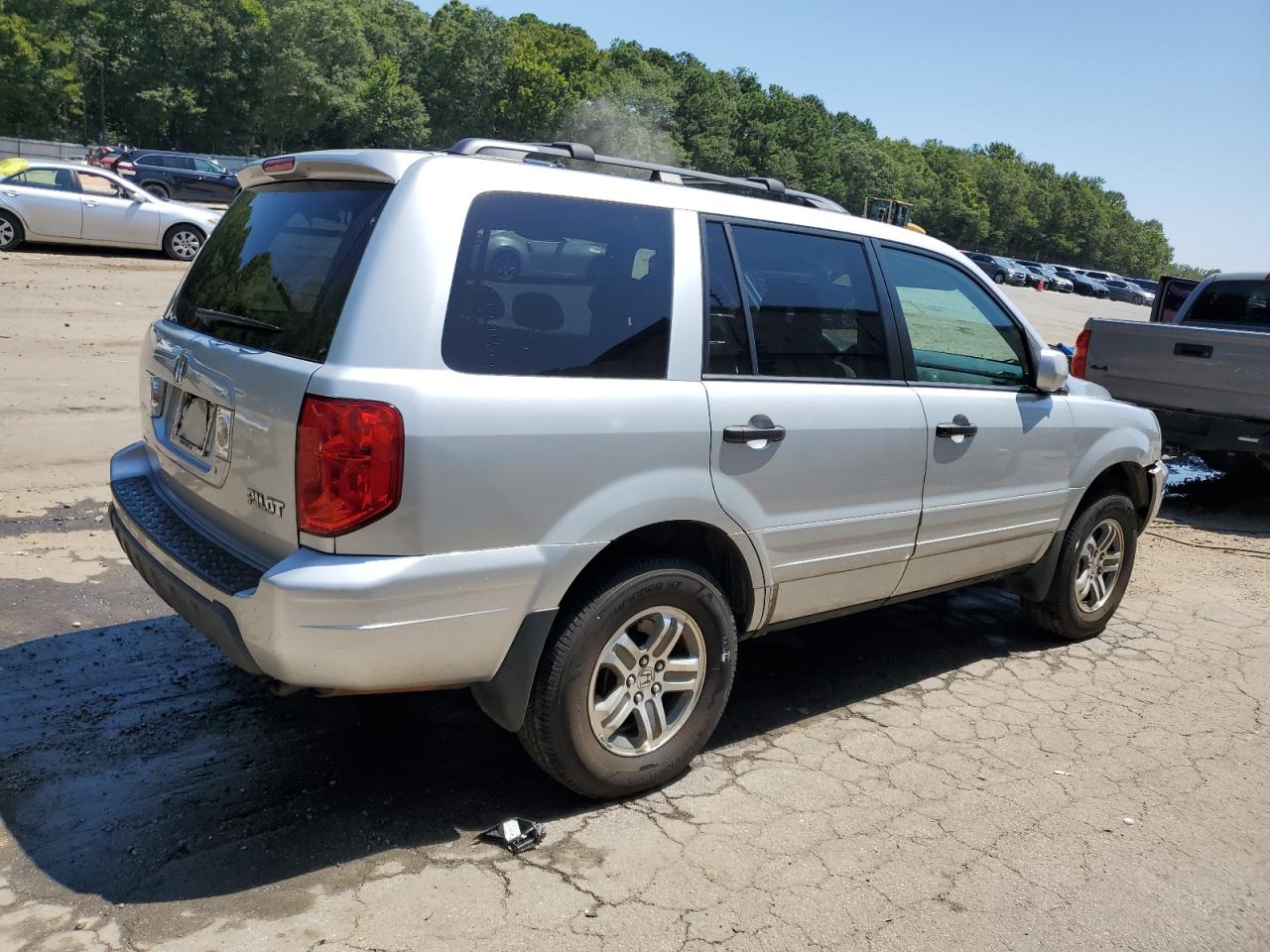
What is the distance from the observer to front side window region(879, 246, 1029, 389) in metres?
4.33

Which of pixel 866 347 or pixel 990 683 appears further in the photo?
pixel 990 683

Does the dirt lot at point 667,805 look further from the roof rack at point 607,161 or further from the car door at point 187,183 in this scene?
the car door at point 187,183

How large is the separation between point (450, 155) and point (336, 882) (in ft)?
6.93

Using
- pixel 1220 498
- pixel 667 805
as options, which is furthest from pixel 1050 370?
pixel 1220 498

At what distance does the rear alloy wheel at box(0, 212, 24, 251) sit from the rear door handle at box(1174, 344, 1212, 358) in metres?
16.5

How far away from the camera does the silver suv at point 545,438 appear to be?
283 centimetres

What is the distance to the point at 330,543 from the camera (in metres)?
2.80

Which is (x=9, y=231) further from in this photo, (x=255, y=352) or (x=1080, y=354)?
(x=255, y=352)

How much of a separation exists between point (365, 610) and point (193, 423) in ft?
3.54

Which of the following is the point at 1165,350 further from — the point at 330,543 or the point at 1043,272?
the point at 1043,272

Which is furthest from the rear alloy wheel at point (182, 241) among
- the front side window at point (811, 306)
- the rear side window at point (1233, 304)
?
the front side window at point (811, 306)

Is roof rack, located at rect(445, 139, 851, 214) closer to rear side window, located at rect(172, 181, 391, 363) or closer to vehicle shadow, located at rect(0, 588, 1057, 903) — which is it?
rear side window, located at rect(172, 181, 391, 363)

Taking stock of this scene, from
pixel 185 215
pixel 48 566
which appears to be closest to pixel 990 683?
pixel 48 566

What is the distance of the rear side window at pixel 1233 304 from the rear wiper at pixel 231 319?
918 cm
